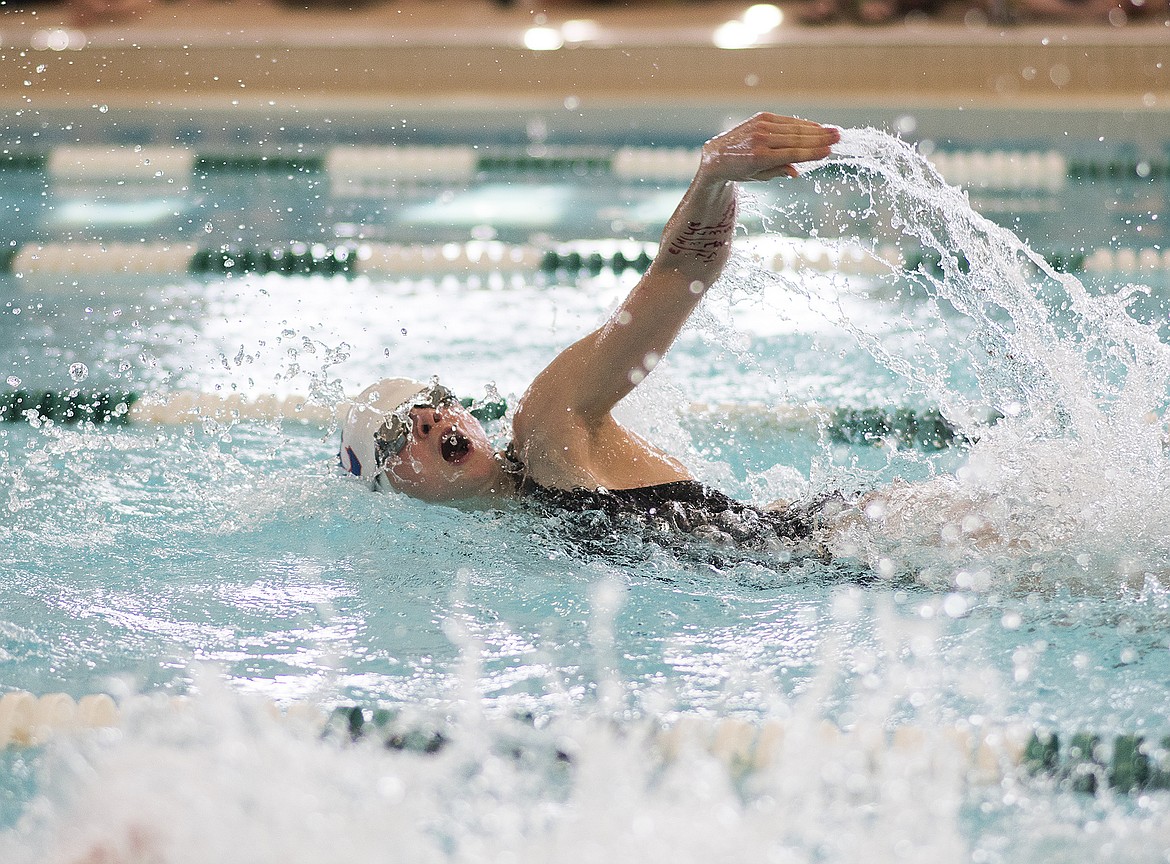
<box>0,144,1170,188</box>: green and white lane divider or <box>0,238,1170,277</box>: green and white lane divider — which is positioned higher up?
<box>0,144,1170,188</box>: green and white lane divider

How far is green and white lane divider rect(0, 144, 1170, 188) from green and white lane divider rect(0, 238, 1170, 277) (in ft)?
3.40

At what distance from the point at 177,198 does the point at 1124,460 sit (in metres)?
3.82

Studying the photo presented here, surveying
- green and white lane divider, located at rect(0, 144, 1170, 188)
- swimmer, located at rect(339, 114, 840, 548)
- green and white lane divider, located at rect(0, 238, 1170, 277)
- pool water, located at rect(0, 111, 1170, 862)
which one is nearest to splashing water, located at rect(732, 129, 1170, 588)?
pool water, located at rect(0, 111, 1170, 862)

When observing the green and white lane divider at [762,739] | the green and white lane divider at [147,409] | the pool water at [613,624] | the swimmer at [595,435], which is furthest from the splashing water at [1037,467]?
the green and white lane divider at [147,409]

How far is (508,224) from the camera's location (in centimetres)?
475

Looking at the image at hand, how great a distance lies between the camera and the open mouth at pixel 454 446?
210 centimetres

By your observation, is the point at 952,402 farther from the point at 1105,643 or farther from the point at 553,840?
the point at 553,840

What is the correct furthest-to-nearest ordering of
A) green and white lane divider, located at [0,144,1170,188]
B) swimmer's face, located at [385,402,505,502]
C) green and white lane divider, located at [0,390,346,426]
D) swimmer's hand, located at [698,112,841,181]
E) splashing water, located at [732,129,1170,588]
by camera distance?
green and white lane divider, located at [0,144,1170,188]
green and white lane divider, located at [0,390,346,426]
swimmer's face, located at [385,402,505,502]
splashing water, located at [732,129,1170,588]
swimmer's hand, located at [698,112,841,181]

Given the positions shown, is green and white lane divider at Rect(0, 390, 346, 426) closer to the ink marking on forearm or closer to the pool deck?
the ink marking on forearm

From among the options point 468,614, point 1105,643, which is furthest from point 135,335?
point 1105,643

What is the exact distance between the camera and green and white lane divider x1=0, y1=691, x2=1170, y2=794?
1.62 meters

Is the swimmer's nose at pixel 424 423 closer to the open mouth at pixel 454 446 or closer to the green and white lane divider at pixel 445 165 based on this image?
the open mouth at pixel 454 446

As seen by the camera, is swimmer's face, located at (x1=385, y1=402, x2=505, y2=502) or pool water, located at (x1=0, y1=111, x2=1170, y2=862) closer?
pool water, located at (x1=0, y1=111, x2=1170, y2=862)

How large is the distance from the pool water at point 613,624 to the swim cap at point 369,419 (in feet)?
0.53
